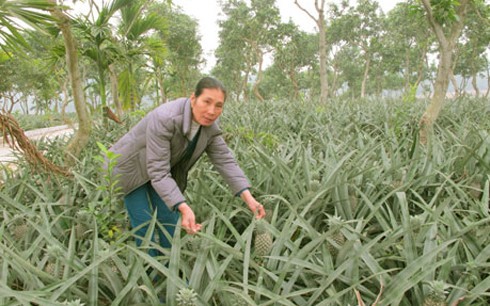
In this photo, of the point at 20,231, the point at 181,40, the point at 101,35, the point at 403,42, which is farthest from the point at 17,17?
the point at 403,42

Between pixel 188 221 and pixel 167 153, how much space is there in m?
0.38

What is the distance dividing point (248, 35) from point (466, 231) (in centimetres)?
1684

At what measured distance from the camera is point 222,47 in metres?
19.1

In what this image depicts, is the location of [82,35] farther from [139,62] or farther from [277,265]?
[277,265]

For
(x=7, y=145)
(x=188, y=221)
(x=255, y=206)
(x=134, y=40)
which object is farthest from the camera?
(x=7, y=145)

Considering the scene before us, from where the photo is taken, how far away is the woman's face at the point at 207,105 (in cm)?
175

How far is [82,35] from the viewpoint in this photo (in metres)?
4.62

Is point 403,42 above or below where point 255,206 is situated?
above

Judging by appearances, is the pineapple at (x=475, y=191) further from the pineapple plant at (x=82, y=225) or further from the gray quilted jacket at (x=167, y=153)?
the pineapple plant at (x=82, y=225)

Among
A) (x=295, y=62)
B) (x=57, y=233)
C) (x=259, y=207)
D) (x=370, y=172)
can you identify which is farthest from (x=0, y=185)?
(x=295, y=62)

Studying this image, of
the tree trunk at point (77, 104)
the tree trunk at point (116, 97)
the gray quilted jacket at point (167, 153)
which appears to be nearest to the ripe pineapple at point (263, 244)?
the gray quilted jacket at point (167, 153)

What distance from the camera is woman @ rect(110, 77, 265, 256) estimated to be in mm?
1766

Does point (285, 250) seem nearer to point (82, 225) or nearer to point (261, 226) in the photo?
point (261, 226)

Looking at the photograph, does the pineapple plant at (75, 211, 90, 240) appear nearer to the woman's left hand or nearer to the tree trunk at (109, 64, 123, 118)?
the woman's left hand
